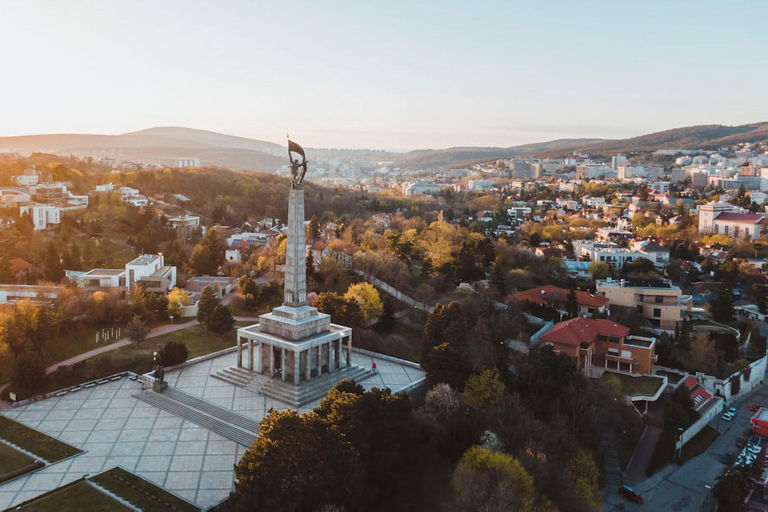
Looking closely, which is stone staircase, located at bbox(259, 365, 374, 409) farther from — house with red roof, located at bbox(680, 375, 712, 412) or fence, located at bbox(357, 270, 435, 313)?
house with red roof, located at bbox(680, 375, 712, 412)

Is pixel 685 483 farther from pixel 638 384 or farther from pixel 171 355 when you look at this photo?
pixel 171 355

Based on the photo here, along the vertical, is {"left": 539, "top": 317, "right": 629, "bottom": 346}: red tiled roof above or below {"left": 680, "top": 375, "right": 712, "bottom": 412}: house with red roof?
above

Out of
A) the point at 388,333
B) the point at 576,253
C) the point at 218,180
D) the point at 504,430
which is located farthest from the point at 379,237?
the point at 218,180

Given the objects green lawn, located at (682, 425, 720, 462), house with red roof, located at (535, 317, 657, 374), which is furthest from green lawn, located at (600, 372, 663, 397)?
green lawn, located at (682, 425, 720, 462)

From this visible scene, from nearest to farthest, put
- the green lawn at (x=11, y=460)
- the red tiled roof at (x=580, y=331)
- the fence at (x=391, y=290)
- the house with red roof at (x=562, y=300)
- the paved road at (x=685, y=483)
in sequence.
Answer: the green lawn at (x=11, y=460), the paved road at (x=685, y=483), the red tiled roof at (x=580, y=331), the house with red roof at (x=562, y=300), the fence at (x=391, y=290)

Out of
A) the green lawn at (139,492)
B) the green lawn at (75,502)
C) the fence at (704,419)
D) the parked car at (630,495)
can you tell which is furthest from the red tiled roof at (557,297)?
the green lawn at (75,502)

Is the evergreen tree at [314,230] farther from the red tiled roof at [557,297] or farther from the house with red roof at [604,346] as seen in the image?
the house with red roof at [604,346]
